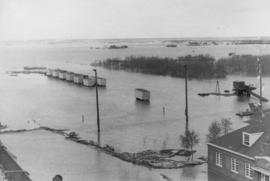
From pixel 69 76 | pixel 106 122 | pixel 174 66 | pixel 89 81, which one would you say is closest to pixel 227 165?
pixel 106 122

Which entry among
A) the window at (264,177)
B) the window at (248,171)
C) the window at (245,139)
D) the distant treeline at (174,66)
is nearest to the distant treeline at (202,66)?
the distant treeline at (174,66)

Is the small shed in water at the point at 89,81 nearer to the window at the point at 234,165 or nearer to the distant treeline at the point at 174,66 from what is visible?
the distant treeline at the point at 174,66

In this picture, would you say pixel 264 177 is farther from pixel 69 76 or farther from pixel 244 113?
pixel 69 76

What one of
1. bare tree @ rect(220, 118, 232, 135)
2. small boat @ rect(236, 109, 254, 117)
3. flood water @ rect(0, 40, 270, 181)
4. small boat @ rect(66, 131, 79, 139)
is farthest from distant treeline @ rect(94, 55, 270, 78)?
small boat @ rect(66, 131, 79, 139)

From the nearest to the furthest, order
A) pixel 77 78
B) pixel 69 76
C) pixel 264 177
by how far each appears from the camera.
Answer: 1. pixel 264 177
2. pixel 77 78
3. pixel 69 76

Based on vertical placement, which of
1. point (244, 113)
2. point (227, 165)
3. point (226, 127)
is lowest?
point (244, 113)

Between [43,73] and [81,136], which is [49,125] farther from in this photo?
[43,73]
